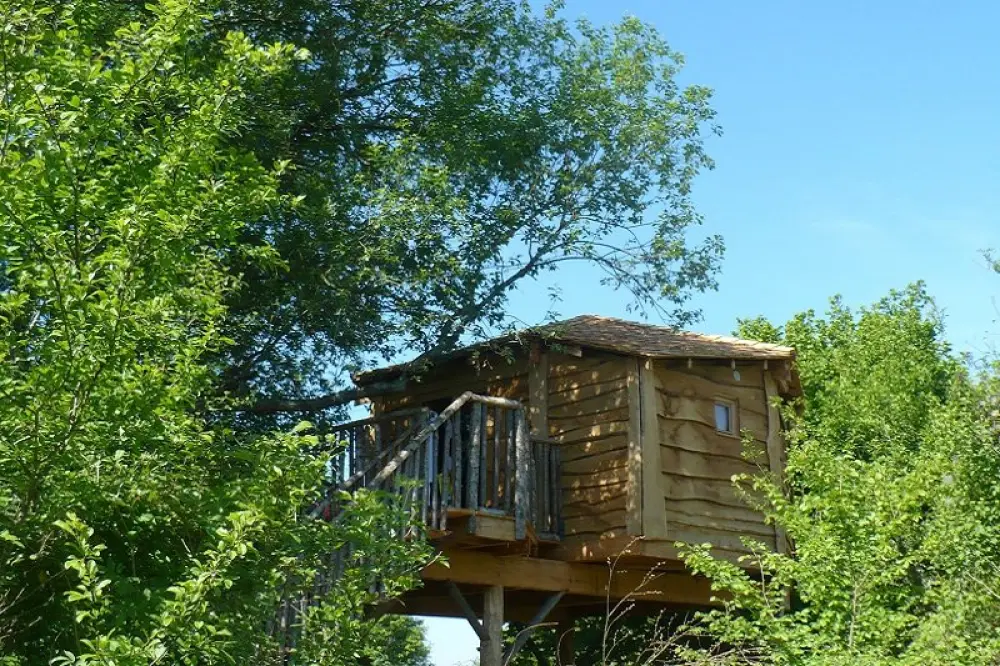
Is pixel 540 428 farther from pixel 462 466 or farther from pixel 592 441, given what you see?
pixel 462 466

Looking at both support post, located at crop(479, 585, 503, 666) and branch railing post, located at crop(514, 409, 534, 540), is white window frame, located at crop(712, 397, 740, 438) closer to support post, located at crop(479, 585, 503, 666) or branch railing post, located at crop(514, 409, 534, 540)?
branch railing post, located at crop(514, 409, 534, 540)

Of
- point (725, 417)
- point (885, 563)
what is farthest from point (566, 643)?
point (885, 563)

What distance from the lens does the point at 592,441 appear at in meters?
15.7

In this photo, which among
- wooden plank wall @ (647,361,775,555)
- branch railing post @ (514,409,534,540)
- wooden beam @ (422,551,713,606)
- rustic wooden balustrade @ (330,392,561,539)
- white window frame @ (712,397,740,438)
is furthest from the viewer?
white window frame @ (712,397,740,438)

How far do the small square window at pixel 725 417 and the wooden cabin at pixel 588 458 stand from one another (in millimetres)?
26

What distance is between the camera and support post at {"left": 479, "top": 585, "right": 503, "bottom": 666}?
566 inches

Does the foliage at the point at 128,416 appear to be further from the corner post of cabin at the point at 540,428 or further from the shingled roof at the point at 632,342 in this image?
the shingled roof at the point at 632,342

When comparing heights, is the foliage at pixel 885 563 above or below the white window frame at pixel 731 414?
below

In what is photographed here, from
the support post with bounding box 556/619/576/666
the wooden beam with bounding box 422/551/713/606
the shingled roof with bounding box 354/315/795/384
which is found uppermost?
the shingled roof with bounding box 354/315/795/384

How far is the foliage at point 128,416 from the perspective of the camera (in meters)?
6.44

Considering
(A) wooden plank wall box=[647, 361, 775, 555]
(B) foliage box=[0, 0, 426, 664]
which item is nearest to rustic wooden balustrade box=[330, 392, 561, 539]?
Answer: (A) wooden plank wall box=[647, 361, 775, 555]

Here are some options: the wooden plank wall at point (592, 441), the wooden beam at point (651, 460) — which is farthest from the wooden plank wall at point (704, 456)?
the wooden plank wall at point (592, 441)

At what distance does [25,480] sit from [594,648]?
15494mm

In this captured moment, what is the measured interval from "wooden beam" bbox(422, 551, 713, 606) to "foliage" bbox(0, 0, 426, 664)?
247 inches
